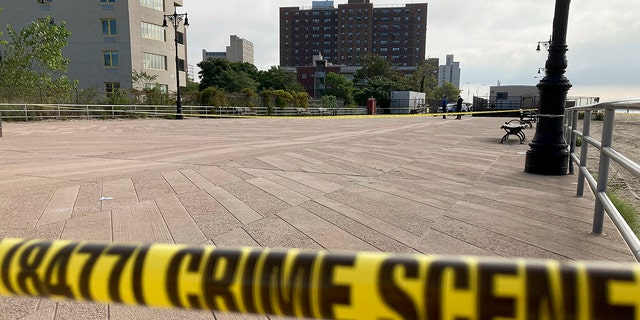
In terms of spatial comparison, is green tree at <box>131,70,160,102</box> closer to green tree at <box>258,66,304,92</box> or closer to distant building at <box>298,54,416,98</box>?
green tree at <box>258,66,304,92</box>

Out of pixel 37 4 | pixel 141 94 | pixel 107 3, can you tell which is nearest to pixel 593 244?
pixel 141 94

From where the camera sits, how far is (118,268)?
85 cm

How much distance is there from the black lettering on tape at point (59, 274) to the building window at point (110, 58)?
4651 centimetres

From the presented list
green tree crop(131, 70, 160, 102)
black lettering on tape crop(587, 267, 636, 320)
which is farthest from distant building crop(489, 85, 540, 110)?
black lettering on tape crop(587, 267, 636, 320)

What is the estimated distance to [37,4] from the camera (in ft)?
132

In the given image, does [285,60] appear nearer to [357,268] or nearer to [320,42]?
[320,42]

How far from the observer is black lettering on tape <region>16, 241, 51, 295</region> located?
0.88 meters

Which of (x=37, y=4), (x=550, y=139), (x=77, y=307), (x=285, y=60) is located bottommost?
(x=77, y=307)

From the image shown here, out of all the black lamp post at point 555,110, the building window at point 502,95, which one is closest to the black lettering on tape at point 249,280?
the black lamp post at point 555,110

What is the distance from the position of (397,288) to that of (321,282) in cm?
15

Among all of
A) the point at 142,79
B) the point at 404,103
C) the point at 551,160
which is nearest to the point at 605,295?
the point at 551,160

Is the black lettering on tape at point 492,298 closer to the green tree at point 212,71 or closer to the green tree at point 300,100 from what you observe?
the green tree at point 300,100

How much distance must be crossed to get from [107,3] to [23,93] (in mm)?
20903

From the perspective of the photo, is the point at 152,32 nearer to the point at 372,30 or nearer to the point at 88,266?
the point at 88,266
